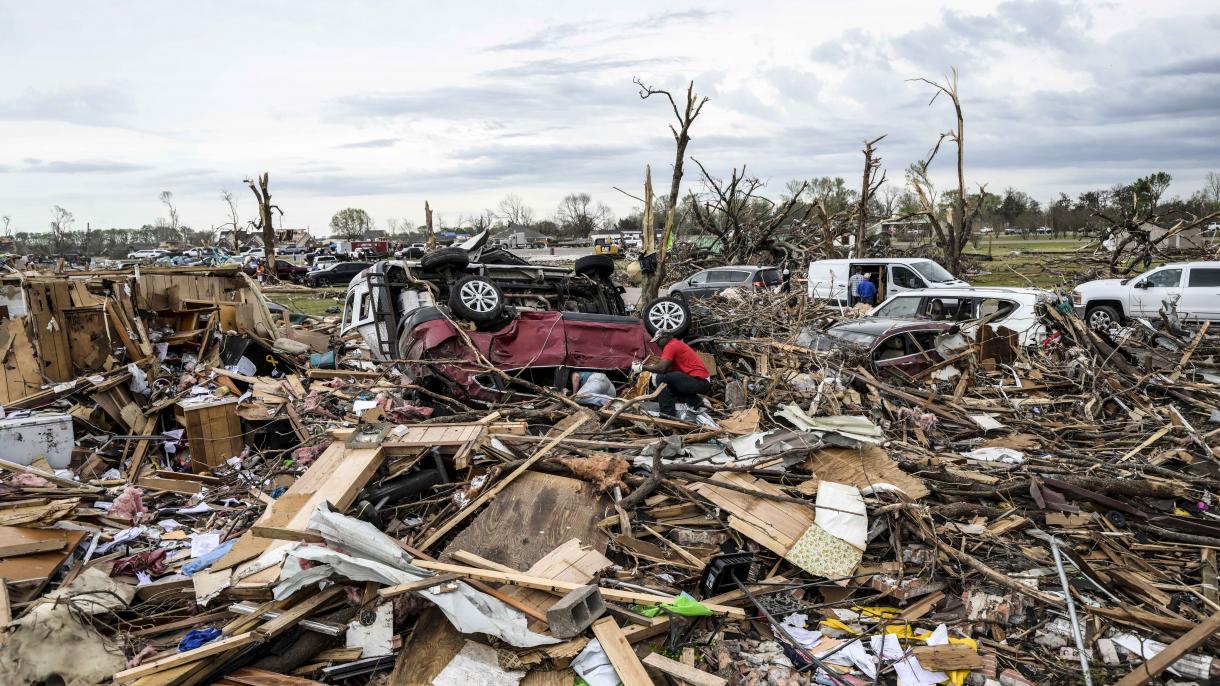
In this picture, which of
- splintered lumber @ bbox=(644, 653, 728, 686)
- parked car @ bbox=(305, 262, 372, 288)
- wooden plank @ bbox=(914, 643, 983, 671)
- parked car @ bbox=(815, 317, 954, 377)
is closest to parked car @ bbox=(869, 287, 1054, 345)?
parked car @ bbox=(815, 317, 954, 377)

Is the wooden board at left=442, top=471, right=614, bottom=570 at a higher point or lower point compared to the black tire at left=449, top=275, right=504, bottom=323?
lower

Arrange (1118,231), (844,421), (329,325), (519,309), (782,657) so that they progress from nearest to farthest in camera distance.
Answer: (782,657) < (844,421) < (519,309) < (329,325) < (1118,231)

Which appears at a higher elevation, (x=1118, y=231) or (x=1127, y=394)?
(x=1118, y=231)

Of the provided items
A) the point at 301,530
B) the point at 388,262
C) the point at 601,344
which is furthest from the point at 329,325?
the point at 301,530

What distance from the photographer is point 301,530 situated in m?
4.77

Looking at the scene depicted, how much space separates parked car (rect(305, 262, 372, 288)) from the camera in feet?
102

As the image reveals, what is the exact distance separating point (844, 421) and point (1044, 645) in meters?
2.36

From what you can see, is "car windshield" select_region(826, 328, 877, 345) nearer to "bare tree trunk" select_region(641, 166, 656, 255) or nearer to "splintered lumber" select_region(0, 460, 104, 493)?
"bare tree trunk" select_region(641, 166, 656, 255)

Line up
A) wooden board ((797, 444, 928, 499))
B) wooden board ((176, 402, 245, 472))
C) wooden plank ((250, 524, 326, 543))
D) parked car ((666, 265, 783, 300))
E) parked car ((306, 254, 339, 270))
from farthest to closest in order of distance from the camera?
parked car ((306, 254, 339, 270))
parked car ((666, 265, 783, 300))
wooden board ((176, 402, 245, 472))
wooden board ((797, 444, 928, 499))
wooden plank ((250, 524, 326, 543))

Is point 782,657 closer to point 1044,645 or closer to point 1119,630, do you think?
point 1044,645

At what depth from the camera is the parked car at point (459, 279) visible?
989 cm

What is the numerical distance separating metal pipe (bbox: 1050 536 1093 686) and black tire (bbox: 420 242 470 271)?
7565mm

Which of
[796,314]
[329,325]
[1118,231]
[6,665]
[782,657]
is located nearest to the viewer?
[6,665]

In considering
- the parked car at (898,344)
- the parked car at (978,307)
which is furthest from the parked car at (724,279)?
the parked car at (898,344)
